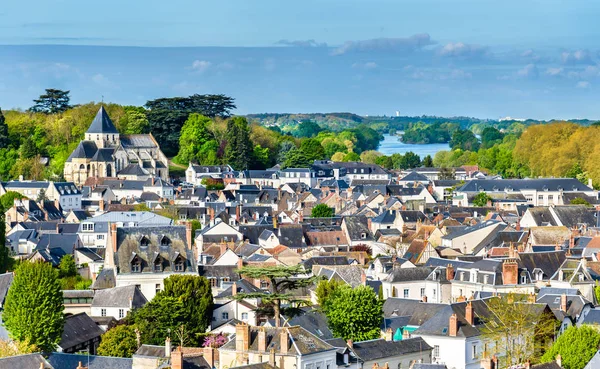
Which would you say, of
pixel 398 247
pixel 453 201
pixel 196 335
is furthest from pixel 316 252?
pixel 453 201

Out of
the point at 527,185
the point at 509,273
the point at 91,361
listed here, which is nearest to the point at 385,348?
the point at 91,361

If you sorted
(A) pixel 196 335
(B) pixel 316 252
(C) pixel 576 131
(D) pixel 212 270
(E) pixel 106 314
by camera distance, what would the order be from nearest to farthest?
(A) pixel 196 335 < (E) pixel 106 314 < (D) pixel 212 270 < (B) pixel 316 252 < (C) pixel 576 131

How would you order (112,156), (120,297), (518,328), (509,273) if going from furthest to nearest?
(112,156) → (509,273) → (120,297) → (518,328)

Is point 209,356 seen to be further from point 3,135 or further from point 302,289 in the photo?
point 3,135

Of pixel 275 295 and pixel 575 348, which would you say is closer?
pixel 575 348

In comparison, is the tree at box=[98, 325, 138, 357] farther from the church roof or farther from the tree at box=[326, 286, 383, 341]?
the church roof

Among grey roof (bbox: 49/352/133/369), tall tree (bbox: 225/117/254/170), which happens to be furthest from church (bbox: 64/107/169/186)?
grey roof (bbox: 49/352/133/369)

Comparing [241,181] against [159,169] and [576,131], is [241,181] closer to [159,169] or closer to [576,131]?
[159,169]
